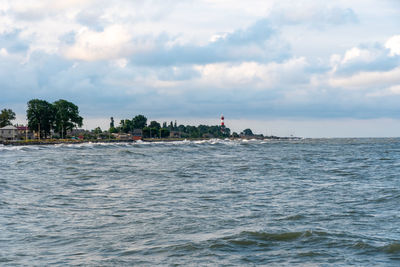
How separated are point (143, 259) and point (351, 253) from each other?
4442 mm

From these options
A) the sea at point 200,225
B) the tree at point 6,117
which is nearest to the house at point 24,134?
the tree at point 6,117

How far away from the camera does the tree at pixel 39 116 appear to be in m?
149

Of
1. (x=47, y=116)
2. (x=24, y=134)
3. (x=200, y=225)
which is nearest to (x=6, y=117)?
(x=24, y=134)

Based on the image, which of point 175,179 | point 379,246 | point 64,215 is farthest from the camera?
point 175,179

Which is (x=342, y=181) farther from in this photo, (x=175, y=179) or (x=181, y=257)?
(x=181, y=257)

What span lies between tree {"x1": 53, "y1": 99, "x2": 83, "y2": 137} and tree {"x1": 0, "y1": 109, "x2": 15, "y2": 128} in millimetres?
26558

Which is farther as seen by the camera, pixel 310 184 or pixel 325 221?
pixel 310 184

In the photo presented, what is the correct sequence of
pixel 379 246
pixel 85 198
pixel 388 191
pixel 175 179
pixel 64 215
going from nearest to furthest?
pixel 379 246
pixel 64 215
pixel 85 198
pixel 388 191
pixel 175 179

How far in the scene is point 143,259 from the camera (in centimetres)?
934

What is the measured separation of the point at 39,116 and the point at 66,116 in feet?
72.3

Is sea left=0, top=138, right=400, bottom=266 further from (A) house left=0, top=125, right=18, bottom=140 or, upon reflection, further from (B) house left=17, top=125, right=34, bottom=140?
(B) house left=17, top=125, right=34, bottom=140

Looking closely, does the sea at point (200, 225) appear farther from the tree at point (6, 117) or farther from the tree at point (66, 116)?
the tree at point (6, 117)

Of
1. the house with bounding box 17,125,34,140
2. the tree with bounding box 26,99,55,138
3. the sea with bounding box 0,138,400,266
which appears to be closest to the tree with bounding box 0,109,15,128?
the house with bounding box 17,125,34,140

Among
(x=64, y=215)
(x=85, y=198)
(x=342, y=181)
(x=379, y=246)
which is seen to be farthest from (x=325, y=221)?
(x=342, y=181)
